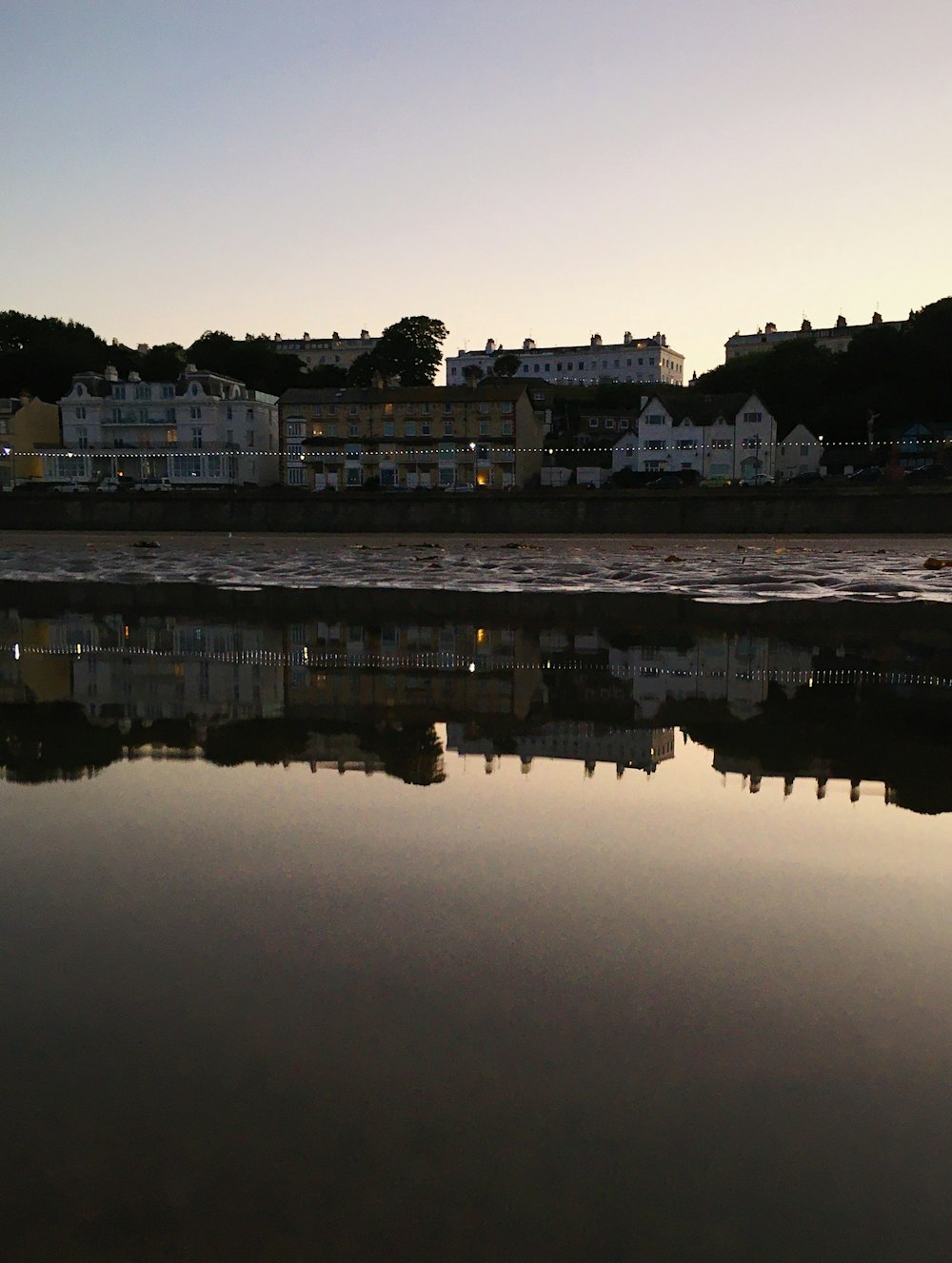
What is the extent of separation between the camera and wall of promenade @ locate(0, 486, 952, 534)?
50.9 metres

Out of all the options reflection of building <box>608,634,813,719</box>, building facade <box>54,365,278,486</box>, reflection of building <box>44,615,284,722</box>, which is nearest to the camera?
reflection of building <box>44,615,284,722</box>

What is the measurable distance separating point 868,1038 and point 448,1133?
149 cm

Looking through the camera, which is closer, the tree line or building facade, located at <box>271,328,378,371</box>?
the tree line

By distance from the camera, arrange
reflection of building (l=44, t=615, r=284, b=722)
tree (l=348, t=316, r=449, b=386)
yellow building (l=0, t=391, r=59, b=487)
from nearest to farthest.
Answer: reflection of building (l=44, t=615, r=284, b=722) → yellow building (l=0, t=391, r=59, b=487) → tree (l=348, t=316, r=449, b=386)

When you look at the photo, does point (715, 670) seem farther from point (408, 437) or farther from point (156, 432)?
point (156, 432)

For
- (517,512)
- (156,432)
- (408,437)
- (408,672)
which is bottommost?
(408,672)

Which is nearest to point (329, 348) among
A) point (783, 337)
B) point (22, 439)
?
point (783, 337)

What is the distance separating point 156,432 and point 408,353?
46.2 m

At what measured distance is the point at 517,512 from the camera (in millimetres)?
56094

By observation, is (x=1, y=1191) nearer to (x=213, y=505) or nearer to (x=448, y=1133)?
(x=448, y=1133)

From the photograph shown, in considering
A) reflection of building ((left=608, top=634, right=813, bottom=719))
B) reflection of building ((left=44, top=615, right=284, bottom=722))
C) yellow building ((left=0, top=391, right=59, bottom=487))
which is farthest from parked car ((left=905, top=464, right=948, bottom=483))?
yellow building ((left=0, top=391, right=59, bottom=487))

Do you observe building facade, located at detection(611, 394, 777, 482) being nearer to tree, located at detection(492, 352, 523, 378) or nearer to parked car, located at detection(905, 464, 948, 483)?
parked car, located at detection(905, 464, 948, 483)

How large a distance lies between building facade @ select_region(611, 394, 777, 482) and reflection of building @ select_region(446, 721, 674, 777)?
76.4 meters

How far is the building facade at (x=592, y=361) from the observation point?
172 meters
